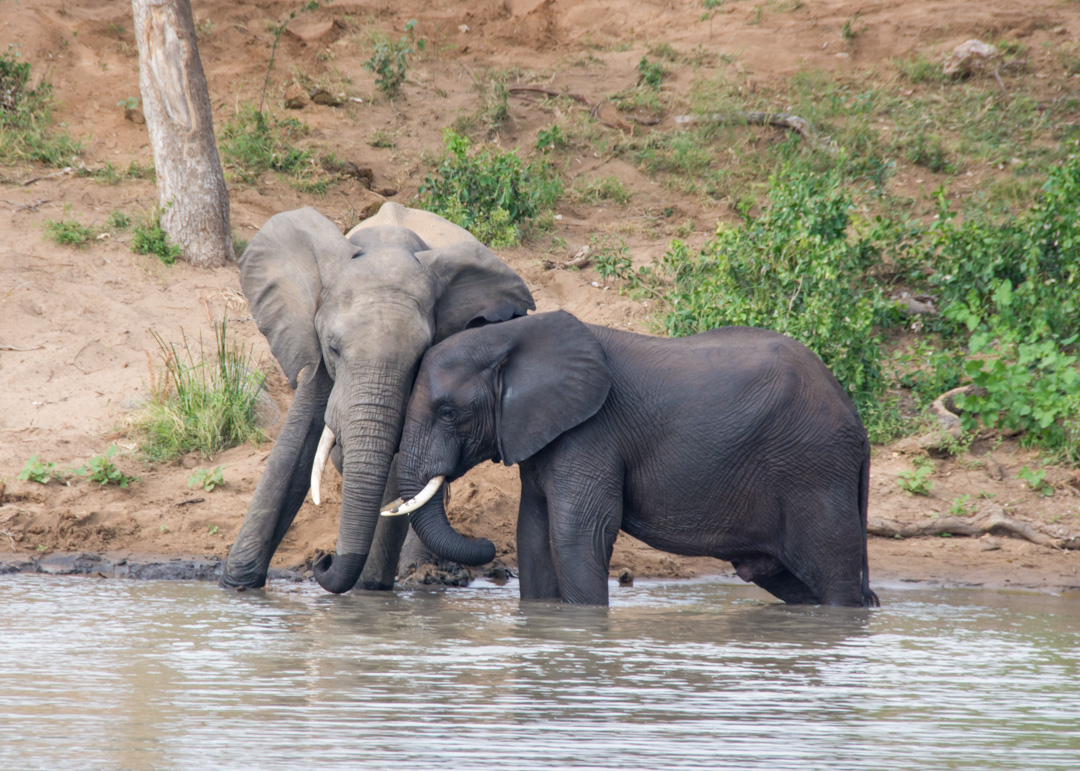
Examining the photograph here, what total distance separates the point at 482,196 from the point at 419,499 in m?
6.00

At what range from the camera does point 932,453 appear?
9.52 m

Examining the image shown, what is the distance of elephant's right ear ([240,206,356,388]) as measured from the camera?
7.13m

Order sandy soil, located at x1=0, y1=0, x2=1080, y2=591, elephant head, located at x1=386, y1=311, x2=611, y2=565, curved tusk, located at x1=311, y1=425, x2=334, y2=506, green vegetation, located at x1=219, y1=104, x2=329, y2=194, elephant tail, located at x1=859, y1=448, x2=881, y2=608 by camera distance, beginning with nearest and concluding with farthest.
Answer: elephant head, located at x1=386, y1=311, x2=611, y2=565 → curved tusk, located at x1=311, y1=425, x2=334, y2=506 → elephant tail, located at x1=859, y1=448, x2=881, y2=608 → sandy soil, located at x1=0, y1=0, x2=1080, y2=591 → green vegetation, located at x1=219, y1=104, x2=329, y2=194

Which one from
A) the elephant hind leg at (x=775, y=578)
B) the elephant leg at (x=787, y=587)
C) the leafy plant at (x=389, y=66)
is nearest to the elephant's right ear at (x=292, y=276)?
the elephant hind leg at (x=775, y=578)

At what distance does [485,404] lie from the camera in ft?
22.5

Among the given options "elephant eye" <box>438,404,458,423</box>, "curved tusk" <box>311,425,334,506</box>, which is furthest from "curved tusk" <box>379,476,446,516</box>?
"curved tusk" <box>311,425,334,506</box>

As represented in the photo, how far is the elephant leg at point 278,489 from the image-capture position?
733cm

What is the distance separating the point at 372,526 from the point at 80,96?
28.5 ft

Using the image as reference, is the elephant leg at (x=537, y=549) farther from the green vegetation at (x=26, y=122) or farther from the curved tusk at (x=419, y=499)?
the green vegetation at (x=26, y=122)

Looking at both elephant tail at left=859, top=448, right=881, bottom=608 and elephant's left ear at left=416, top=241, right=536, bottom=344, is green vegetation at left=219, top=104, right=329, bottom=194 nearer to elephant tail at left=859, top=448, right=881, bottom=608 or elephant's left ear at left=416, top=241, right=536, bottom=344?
elephant's left ear at left=416, top=241, right=536, bottom=344

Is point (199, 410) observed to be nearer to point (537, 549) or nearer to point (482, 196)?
point (537, 549)

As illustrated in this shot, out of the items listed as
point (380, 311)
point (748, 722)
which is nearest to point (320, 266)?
point (380, 311)

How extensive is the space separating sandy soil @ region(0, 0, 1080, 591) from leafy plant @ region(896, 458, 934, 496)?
6cm

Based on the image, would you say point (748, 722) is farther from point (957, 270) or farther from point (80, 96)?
point (80, 96)
